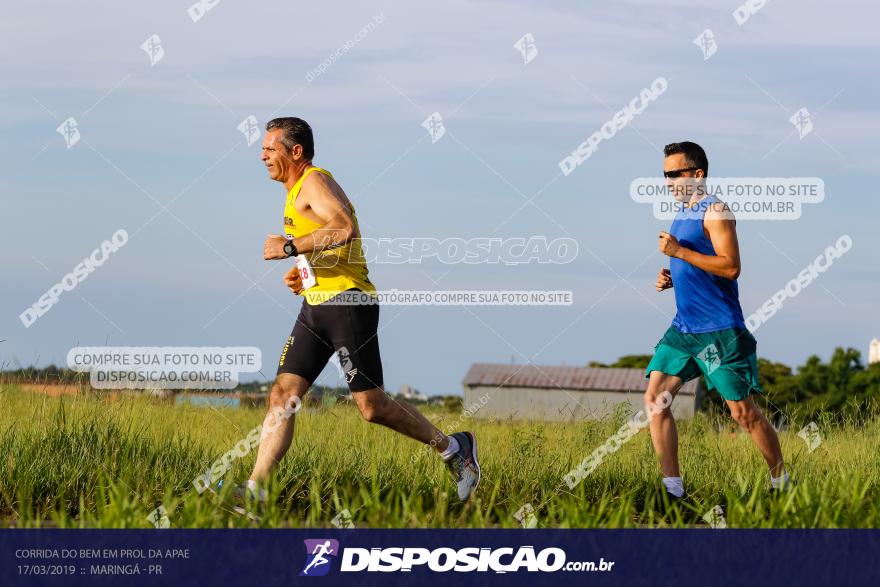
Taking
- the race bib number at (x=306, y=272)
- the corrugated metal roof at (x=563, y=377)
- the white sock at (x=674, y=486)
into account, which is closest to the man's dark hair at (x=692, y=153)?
the white sock at (x=674, y=486)

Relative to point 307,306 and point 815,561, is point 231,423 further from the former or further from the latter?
point 815,561

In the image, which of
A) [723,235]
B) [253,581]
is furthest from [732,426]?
[253,581]

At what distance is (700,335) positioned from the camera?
7609mm

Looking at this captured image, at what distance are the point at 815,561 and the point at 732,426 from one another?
15.9ft

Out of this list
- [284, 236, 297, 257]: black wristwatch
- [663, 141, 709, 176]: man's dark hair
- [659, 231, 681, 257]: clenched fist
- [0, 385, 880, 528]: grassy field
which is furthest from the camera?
[663, 141, 709, 176]: man's dark hair

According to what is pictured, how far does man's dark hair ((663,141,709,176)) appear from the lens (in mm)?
7641

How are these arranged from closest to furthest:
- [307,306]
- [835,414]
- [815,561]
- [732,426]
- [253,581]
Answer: [253,581]
[815,561]
[307,306]
[835,414]
[732,426]

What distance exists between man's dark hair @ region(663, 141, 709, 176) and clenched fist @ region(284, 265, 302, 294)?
2.62 metres

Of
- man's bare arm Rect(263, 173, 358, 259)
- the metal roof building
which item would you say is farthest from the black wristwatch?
the metal roof building

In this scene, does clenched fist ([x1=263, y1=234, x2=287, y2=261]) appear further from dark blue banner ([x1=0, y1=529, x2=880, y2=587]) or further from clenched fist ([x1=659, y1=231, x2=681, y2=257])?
clenched fist ([x1=659, y1=231, x2=681, y2=257])

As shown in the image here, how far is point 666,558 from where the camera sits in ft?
19.2

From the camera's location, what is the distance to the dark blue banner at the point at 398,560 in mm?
5613

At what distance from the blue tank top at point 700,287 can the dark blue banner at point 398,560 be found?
1.99m

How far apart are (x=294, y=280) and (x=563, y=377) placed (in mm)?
36034
